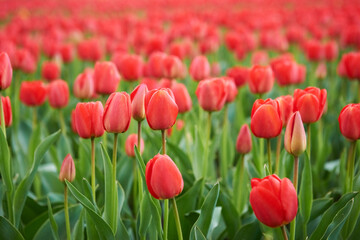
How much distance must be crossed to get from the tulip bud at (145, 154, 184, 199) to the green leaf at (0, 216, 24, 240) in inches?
23.7

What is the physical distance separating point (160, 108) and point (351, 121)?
59 cm

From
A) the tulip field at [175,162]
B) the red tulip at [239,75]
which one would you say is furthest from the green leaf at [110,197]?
the red tulip at [239,75]

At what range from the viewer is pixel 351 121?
1.24 meters

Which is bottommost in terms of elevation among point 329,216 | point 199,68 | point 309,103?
point 329,216

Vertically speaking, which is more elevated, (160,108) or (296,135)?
(160,108)

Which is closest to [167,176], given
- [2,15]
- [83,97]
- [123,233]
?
[123,233]

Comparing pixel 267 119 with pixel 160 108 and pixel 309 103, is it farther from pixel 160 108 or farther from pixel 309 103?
pixel 160 108

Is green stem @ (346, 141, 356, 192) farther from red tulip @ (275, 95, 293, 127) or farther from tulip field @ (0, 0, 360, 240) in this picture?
red tulip @ (275, 95, 293, 127)

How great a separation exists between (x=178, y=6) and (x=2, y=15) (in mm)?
4501

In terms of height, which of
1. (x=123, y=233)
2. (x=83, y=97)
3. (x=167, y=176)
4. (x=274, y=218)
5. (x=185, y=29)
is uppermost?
(x=185, y=29)

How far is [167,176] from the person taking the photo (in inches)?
40.1

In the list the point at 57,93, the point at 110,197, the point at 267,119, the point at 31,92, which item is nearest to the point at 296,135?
the point at 267,119

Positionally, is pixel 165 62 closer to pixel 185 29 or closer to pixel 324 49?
pixel 324 49

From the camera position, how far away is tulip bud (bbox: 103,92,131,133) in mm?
1145
